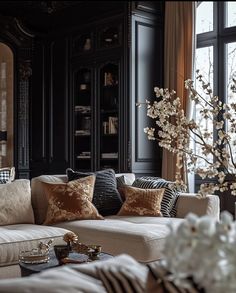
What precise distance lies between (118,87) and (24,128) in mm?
1684

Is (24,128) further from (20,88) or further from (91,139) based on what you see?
(91,139)

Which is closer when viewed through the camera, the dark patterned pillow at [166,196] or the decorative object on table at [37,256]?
the decorative object on table at [37,256]

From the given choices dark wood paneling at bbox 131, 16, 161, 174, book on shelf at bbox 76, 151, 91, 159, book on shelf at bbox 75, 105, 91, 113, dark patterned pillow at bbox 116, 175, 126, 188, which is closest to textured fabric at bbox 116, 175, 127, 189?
dark patterned pillow at bbox 116, 175, 126, 188

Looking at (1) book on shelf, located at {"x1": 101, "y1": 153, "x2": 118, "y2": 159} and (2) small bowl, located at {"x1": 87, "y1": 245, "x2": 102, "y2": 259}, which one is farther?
(1) book on shelf, located at {"x1": 101, "y1": 153, "x2": 118, "y2": 159}

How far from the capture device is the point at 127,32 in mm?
5875

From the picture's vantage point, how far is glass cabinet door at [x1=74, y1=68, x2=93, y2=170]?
652cm

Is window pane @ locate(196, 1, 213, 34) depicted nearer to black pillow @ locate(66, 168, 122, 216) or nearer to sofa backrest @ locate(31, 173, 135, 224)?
black pillow @ locate(66, 168, 122, 216)

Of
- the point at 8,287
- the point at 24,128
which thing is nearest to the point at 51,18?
the point at 24,128

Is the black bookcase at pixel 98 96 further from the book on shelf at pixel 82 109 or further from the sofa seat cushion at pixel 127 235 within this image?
the sofa seat cushion at pixel 127 235

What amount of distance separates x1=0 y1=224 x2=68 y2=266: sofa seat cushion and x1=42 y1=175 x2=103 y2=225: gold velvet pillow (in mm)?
281

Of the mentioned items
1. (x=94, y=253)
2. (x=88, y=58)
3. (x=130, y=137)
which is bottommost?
(x=94, y=253)

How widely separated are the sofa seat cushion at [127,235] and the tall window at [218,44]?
6.82ft

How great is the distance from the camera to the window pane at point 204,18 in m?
5.86

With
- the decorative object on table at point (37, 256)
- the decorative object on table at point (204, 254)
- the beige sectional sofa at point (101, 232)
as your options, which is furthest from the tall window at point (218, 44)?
the decorative object on table at point (204, 254)
